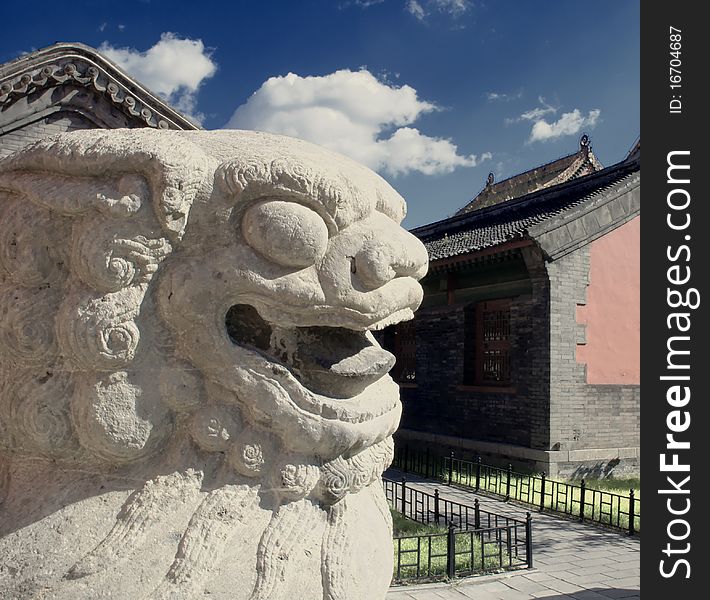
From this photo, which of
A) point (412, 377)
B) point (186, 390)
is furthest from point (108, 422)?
point (412, 377)

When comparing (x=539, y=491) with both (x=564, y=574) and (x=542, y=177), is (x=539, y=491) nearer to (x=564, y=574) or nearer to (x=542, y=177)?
(x=564, y=574)

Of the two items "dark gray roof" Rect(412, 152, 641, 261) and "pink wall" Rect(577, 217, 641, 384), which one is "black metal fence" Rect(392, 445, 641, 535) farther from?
"dark gray roof" Rect(412, 152, 641, 261)

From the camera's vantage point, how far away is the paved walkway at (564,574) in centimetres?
492

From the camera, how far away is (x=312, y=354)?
75.8 inches

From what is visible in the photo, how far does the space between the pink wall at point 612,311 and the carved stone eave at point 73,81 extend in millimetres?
7011

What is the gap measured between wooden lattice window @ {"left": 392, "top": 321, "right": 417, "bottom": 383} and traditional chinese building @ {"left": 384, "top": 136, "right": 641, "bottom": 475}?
0.67m

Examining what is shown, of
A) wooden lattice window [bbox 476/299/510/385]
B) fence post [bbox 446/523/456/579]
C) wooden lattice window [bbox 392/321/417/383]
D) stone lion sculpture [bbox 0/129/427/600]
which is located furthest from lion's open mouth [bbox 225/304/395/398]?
wooden lattice window [bbox 392/321/417/383]

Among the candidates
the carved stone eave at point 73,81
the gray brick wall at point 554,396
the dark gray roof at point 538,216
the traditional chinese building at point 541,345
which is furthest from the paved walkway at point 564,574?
the carved stone eave at point 73,81

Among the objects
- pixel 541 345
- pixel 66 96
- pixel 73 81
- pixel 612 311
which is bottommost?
pixel 541 345

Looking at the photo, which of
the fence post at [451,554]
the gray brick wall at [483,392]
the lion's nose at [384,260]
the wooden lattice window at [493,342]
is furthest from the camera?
the wooden lattice window at [493,342]

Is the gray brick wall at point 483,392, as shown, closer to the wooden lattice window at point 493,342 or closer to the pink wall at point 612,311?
the wooden lattice window at point 493,342

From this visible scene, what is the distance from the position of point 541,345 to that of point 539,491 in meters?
2.17

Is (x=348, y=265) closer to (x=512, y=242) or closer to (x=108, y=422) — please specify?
(x=108, y=422)

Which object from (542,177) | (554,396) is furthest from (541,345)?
(542,177)
